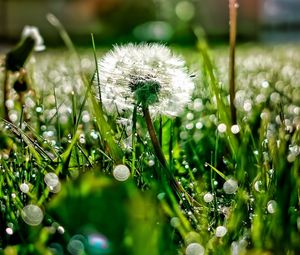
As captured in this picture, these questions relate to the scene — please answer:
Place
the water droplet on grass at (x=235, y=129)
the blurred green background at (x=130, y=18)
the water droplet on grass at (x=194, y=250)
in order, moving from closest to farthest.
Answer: the water droplet on grass at (x=194, y=250), the water droplet on grass at (x=235, y=129), the blurred green background at (x=130, y=18)

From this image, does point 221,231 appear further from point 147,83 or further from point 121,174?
point 147,83

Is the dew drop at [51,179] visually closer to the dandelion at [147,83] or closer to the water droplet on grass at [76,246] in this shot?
the dandelion at [147,83]

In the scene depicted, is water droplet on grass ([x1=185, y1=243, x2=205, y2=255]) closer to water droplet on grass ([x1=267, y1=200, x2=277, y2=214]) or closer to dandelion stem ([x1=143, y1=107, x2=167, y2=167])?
water droplet on grass ([x1=267, y1=200, x2=277, y2=214])

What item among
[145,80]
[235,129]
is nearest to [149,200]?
[145,80]

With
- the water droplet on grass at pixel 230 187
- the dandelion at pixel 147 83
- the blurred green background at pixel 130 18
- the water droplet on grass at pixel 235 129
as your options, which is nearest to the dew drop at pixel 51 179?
the dandelion at pixel 147 83

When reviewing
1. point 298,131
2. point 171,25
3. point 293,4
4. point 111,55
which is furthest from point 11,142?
point 293,4

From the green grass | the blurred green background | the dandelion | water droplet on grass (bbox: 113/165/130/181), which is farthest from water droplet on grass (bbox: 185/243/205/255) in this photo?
the blurred green background
